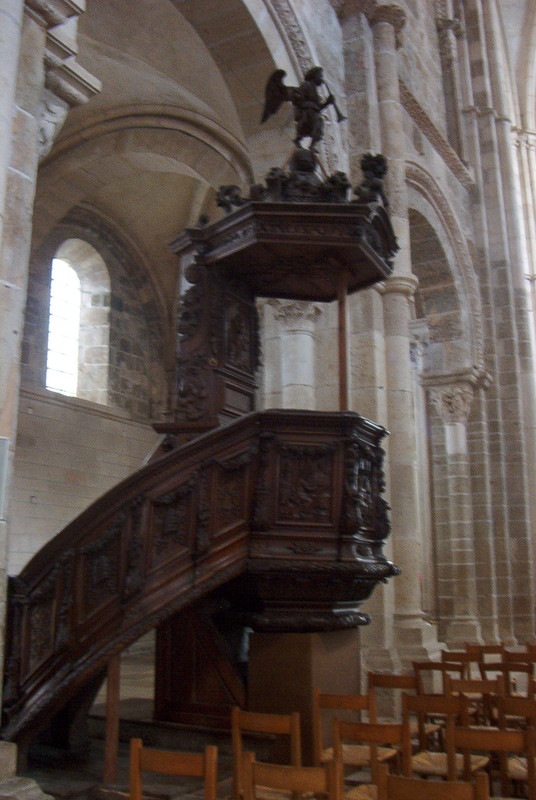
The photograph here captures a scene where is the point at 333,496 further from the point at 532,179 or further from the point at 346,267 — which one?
the point at 532,179

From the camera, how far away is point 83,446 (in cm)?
1285

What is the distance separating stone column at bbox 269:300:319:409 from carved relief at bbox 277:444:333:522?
125 inches

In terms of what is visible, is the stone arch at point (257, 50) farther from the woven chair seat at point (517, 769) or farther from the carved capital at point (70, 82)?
the woven chair seat at point (517, 769)

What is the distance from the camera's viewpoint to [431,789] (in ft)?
8.38

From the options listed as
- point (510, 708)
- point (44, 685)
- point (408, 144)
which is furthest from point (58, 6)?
point (408, 144)

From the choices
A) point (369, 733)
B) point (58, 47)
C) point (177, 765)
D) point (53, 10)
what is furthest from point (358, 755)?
point (53, 10)

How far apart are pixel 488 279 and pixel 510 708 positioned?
472 inches

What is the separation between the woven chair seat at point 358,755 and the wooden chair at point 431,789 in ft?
5.05

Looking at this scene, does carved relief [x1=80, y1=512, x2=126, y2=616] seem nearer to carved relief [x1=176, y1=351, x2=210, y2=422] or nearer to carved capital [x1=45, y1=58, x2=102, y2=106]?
carved relief [x1=176, y1=351, x2=210, y2=422]

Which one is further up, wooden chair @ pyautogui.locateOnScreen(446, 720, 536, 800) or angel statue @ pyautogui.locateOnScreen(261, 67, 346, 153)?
angel statue @ pyautogui.locateOnScreen(261, 67, 346, 153)

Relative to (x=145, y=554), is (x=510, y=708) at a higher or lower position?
lower

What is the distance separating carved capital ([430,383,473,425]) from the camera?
13.9 metres

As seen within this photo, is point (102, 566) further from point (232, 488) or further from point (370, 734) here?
point (370, 734)

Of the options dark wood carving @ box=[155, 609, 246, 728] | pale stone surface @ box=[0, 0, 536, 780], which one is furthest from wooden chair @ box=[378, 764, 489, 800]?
dark wood carving @ box=[155, 609, 246, 728]
